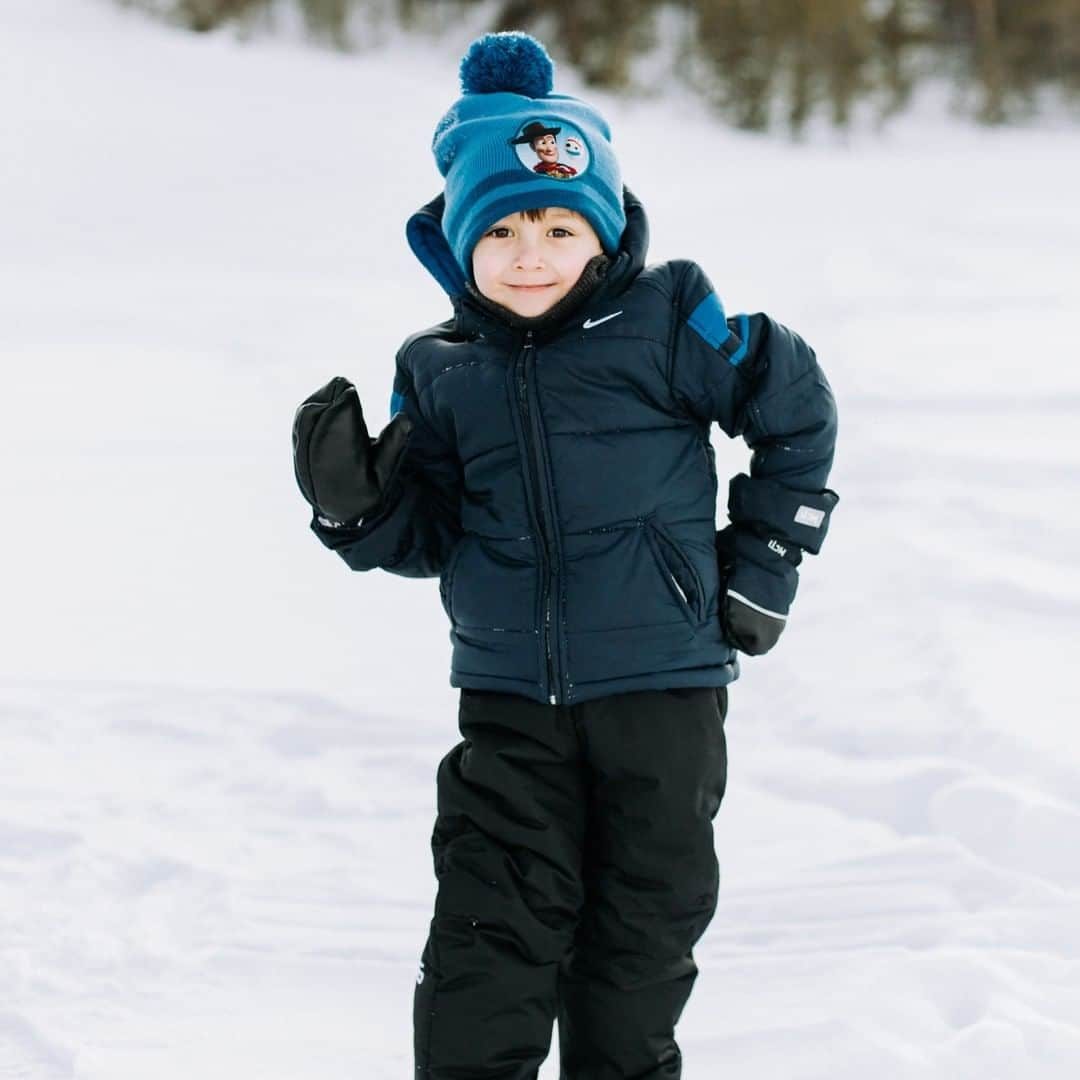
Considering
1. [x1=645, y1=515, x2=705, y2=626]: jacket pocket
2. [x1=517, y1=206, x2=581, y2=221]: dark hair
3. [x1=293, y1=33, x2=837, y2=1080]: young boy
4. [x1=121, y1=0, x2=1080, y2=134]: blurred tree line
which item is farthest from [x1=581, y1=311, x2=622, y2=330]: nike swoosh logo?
[x1=121, y1=0, x2=1080, y2=134]: blurred tree line

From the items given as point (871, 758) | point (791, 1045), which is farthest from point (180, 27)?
point (791, 1045)

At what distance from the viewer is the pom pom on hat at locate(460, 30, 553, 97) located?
197 cm

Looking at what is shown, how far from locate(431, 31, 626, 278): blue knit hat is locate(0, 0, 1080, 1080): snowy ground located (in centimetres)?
120

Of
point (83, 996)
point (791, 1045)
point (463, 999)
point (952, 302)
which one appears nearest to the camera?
point (463, 999)

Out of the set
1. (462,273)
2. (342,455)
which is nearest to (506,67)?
(462,273)

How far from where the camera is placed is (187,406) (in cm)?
570

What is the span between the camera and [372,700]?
3508 millimetres

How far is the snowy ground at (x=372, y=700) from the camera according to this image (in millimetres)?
2352

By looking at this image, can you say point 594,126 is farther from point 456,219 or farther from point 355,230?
point 355,230

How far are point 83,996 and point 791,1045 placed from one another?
1.07 meters

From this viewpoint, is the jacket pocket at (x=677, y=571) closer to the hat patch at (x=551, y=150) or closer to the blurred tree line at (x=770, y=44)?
the hat patch at (x=551, y=150)

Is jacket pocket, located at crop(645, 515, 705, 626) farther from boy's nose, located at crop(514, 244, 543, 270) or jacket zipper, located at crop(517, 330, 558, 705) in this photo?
boy's nose, located at crop(514, 244, 543, 270)

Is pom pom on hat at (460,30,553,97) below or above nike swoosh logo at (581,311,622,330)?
above

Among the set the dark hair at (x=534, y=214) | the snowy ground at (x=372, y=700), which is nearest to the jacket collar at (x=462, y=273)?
the dark hair at (x=534, y=214)
